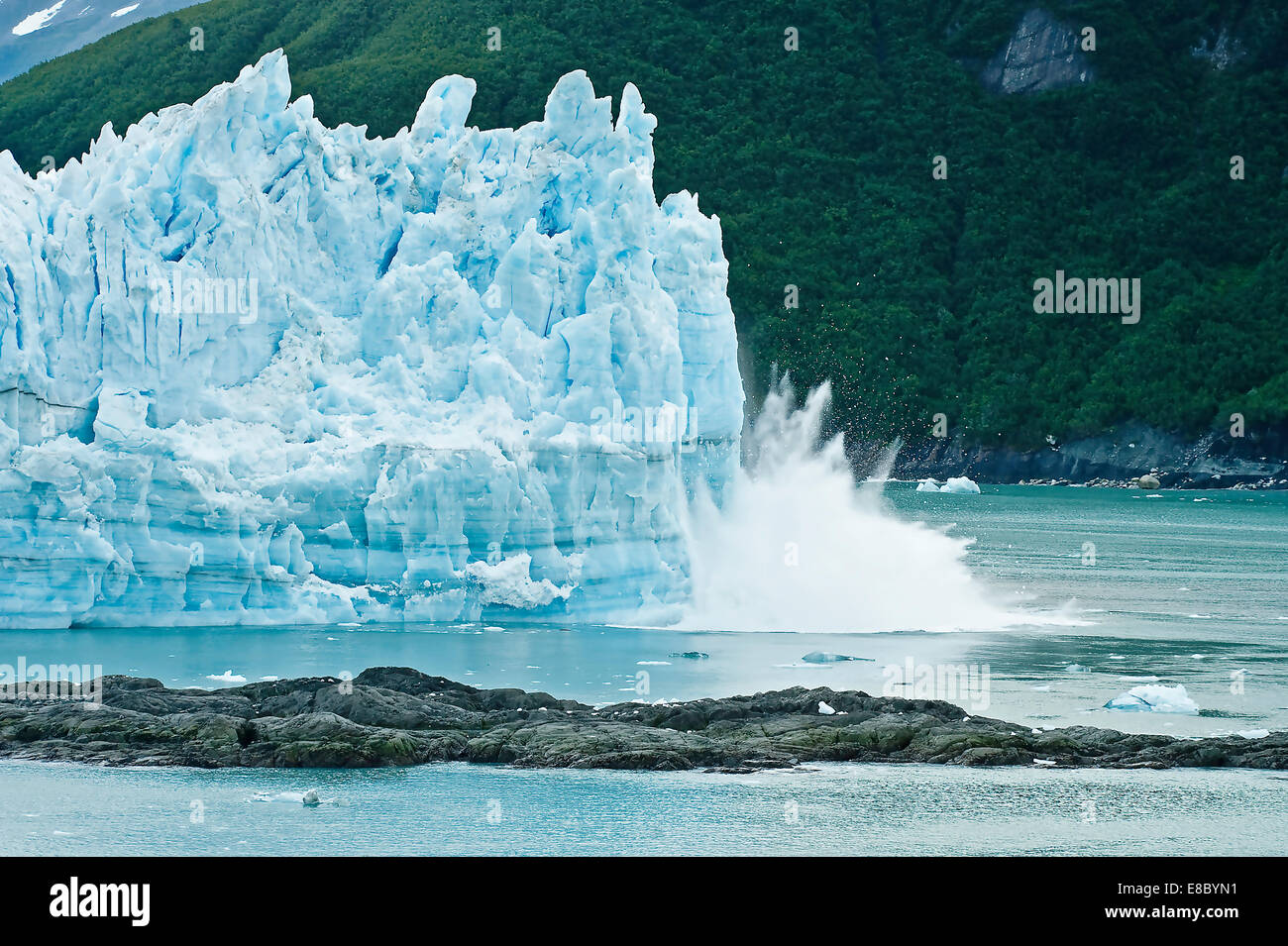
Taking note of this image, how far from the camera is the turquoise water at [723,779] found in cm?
1246

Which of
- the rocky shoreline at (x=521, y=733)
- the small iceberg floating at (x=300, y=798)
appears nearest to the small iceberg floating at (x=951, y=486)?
the rocky shoreline at (x=521, y=733)

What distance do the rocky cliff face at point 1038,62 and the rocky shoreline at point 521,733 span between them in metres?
60.6

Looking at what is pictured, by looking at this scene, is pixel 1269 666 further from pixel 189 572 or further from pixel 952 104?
pixel 952 104

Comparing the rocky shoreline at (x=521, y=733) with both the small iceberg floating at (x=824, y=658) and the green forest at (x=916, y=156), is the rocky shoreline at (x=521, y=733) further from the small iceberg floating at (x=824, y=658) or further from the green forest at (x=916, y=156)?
the green forest at (x=916, y=156)

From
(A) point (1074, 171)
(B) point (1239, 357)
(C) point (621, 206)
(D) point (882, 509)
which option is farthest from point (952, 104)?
(C) point (621, 206)

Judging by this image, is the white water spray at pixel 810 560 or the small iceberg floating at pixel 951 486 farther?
the small iceberg floating at pixel 951 486

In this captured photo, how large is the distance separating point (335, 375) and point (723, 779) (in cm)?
818

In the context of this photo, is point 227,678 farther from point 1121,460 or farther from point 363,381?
point 1121,460

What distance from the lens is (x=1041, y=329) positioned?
6619 cm

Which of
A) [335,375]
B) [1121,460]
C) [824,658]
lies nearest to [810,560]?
[824,658]

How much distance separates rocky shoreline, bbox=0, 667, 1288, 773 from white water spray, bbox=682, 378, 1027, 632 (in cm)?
563

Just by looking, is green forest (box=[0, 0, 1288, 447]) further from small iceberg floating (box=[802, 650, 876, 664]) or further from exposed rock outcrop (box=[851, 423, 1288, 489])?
small iceberg floating (box=[802, 650, 876, 664])

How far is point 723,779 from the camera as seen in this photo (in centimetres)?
1436

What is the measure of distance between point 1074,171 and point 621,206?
A: 53.0m
